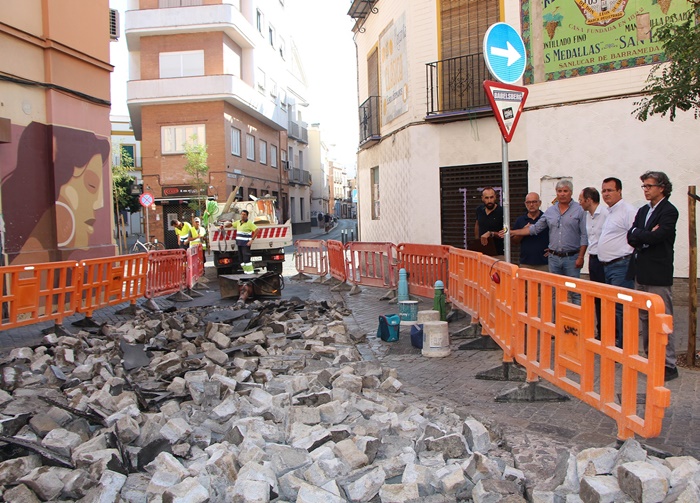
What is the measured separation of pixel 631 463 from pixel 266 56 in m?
41.6

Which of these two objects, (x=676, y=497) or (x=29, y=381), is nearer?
(x=676, y=497)

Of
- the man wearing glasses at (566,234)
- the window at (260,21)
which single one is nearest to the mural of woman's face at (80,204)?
the man wearing glasses at (566,234)

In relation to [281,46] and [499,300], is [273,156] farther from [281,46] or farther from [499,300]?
[499,300]

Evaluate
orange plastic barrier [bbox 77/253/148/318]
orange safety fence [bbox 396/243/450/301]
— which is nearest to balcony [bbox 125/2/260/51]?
orange plastic barrier [bbox 77/253/148/318]

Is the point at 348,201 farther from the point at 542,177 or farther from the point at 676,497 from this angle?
the point at 676,497

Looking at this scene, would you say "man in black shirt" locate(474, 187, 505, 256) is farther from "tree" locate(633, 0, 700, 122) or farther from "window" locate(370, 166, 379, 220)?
"window" locate(370, 166, 379, 220)

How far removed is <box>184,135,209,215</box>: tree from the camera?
3216 centimetres

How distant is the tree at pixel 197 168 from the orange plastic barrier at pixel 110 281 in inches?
818

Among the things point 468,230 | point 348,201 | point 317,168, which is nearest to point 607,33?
point 468,230

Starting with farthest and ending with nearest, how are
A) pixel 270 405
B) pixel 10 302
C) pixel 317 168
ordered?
pixel 317 168 < pixel 10 302 < pixel 270 405

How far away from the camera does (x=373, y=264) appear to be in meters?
13.3

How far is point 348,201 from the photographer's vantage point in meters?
122

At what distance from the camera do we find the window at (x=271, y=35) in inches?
1695

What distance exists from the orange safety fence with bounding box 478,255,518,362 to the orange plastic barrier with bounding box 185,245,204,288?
921 centimetres
